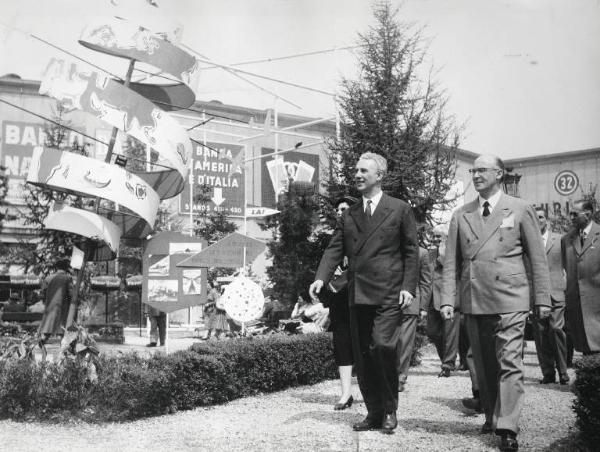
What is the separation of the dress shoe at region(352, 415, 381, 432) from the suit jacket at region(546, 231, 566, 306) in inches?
140

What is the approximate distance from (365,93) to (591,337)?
29.4ft

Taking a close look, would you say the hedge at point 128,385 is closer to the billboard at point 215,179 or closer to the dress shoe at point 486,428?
the dress shoe at point 486,428

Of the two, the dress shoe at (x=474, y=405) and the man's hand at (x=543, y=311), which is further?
the dress shoe at (x=474, y=405)

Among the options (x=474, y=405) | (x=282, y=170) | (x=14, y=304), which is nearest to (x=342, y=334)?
(x=474, y=405)

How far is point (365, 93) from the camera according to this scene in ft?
49.1

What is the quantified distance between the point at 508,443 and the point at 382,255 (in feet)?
5.26

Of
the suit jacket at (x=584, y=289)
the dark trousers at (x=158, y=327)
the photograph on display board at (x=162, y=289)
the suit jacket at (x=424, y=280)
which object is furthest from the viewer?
the dark trousers at (x=158, y=327)

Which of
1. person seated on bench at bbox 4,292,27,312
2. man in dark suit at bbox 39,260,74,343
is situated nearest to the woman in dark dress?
man in dark suit at bbox 39,260,74,343

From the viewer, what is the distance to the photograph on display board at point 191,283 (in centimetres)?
920

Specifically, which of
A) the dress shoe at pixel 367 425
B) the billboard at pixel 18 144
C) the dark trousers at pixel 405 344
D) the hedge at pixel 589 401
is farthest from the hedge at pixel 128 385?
the billboard at pixel 18 144

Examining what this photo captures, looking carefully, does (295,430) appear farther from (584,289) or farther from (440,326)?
(440,326)

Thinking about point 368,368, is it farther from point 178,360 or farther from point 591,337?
point 591,337

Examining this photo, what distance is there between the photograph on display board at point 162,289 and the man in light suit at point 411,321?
301cm

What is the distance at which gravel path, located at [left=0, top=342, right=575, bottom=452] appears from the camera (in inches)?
189
